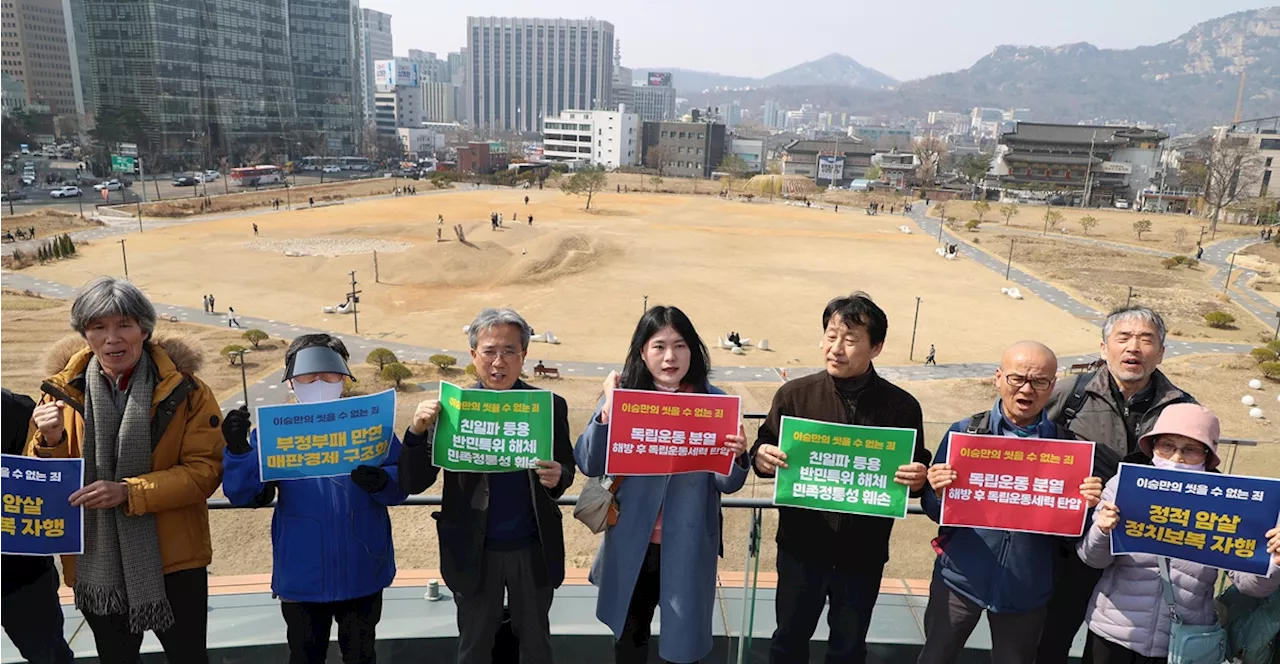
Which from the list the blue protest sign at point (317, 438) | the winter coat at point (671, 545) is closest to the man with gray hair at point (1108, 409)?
the winter coat at point (671, 545)

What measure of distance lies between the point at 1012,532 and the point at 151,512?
3.95 meters

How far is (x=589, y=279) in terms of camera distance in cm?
3775

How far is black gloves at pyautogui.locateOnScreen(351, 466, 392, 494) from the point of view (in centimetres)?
348

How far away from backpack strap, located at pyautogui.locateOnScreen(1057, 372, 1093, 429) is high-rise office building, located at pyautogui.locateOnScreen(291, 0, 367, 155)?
370 ft

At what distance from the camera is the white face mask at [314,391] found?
3654 millimetres

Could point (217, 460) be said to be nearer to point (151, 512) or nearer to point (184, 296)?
point (151, 512)

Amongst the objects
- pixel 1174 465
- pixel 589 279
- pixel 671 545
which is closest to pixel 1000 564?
pixel 1174 465

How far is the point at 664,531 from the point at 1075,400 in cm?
243

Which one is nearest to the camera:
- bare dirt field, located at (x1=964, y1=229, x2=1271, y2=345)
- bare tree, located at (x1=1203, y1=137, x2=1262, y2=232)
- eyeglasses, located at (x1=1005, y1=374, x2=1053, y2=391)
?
eyeglasses, located at (x1=1005, y1=374, x2=1053, y2=391)

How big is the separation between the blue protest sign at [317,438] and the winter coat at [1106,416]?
11.3 feet

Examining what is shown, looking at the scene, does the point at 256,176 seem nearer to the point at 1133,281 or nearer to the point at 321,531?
the point at 1133,281

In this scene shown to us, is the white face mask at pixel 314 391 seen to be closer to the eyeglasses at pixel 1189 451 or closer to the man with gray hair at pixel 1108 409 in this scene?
the man with gray hair at pixel 1108 409

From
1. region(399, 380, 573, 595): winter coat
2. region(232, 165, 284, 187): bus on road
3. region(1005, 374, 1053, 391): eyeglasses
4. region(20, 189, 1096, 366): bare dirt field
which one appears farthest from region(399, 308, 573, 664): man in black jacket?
region(232, 165, 284, 187): bus on road

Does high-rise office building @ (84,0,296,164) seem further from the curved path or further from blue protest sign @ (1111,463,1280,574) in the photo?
blue protest sign @ (1111,463,1280,574)
